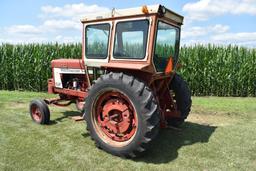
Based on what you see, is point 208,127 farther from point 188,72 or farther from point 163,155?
point 188,72

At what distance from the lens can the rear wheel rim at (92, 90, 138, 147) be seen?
14.5ft

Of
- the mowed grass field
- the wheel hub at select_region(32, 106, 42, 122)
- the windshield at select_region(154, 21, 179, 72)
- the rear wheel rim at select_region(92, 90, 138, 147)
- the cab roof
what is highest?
the cab roof

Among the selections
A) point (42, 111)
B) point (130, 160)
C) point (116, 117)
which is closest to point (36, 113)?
point (42, 111)

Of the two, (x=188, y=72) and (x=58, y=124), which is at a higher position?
(x=188, y=72)

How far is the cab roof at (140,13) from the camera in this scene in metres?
4.16

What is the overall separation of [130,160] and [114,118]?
2.35 ft


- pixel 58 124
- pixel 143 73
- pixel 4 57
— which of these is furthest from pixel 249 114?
pixel 4 57

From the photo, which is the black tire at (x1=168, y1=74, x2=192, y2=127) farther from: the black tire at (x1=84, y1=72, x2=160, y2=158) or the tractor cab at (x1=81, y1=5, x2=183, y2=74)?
the black tire at (x1=84, y1=72, x2=160, y2=158)

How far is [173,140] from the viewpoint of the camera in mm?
5086

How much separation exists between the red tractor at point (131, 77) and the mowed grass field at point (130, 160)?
32cm

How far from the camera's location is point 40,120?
19.7ft

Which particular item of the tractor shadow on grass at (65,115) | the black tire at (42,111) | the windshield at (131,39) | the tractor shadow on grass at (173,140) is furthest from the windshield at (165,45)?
the tractor shadow on grass at (65,115)

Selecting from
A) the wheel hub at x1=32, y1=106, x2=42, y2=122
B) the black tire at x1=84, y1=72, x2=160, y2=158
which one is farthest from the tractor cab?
the wheel hub at x1=32, y1=106, x2=42, y2=122

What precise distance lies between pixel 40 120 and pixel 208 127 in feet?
11.6
